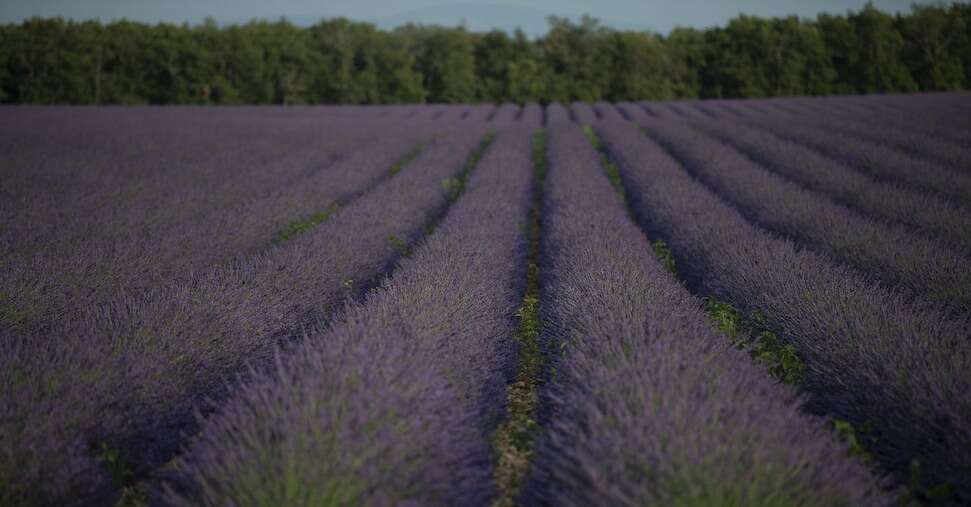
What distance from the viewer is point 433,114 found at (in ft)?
88.4

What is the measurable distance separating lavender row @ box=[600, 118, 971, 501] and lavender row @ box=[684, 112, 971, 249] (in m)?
1.72

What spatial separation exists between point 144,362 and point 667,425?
90.3 inches

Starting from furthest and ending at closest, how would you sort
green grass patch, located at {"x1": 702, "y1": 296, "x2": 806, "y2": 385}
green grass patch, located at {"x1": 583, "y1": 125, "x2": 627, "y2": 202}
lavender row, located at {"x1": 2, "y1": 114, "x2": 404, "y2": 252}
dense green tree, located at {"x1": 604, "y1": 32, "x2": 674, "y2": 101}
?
1. dense green tree, located at {"x1": 604, "y1": 32, "x2": 674, "y2": 101}
2. green grass patch, located at {"x1": 583, "y1": 125, "x2": 627, "y2": 202}
3. lavender row, located at {"x1": 2, "y1": 114, "x2": 404, "y2": 252}
4. green grass patch, located at {"x1": 702, "y1": 296, "x2": 806, "y2": 385}

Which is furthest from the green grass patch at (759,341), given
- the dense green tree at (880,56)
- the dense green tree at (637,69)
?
the dense green tree at (880,56)

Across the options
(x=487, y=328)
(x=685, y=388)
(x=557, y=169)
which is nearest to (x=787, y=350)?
(x=685, y=388)

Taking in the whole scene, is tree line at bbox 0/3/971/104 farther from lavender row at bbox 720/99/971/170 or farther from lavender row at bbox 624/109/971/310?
lavender row at bbox 624/109/971/310

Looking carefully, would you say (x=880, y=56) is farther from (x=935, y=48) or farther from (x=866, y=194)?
(x=866, y=194)

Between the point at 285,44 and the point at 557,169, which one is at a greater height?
the point at 285,44

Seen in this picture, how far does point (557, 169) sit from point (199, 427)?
7.71m

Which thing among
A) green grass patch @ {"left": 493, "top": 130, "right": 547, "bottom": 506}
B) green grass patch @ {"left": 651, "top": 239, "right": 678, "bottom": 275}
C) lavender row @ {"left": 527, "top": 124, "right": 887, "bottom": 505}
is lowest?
green grass patch @ {"left": 493, "top": 130, "right": 547, "bottom": 506}

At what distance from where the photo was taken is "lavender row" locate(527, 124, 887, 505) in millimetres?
1789

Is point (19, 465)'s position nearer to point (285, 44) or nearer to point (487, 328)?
point (487, 328)

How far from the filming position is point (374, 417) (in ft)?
6.97

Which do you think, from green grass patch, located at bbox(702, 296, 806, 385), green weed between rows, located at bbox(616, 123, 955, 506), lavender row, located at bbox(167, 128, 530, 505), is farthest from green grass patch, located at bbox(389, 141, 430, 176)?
lavender row, located at bbox(167, 128, 530, 505)
